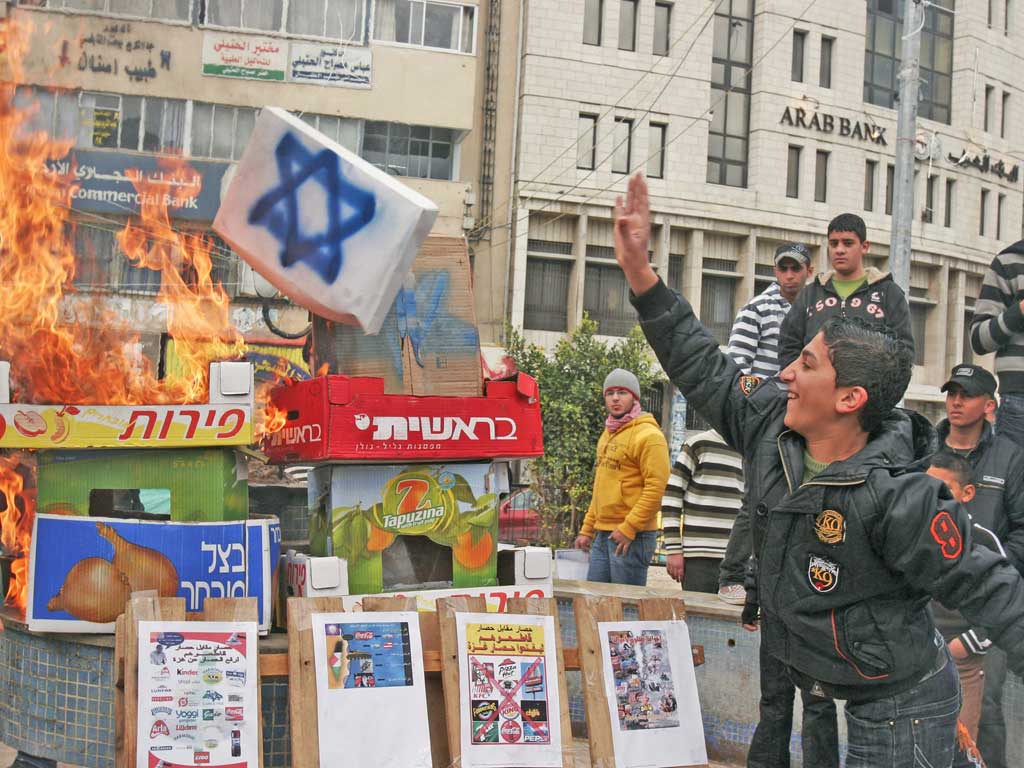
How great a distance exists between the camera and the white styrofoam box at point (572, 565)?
7.77 meters

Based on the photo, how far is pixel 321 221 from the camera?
15.9 feet

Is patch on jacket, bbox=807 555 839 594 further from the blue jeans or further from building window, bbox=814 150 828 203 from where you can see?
building window, bbox=814 150 828 203

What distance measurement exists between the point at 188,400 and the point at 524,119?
81.9ft

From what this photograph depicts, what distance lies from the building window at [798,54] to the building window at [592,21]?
633cm

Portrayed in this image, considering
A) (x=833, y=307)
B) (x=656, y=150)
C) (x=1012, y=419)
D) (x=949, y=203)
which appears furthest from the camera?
(x=949, y=203)

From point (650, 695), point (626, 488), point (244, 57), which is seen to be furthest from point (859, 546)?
point (244, 57)

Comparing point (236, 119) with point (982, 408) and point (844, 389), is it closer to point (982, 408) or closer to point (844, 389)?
point (982, 408)

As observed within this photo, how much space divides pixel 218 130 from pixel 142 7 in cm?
309

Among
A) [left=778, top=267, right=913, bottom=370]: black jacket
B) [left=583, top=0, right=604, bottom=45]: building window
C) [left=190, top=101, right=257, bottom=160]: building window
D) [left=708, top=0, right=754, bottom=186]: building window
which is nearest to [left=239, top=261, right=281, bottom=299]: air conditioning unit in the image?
[left=190, top=101, right=257, bottom=160]: building window

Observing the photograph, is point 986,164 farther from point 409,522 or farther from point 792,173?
point 409,522

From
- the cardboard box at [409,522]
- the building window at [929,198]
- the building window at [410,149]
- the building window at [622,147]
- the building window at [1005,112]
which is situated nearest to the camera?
the cardboard box at [409,522]

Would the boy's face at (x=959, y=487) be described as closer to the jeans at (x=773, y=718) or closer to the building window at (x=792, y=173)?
the jeans at (x=773, y=718)

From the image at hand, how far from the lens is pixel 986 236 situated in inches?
1464

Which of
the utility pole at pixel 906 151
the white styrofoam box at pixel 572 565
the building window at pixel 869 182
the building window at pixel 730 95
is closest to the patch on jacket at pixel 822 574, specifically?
the white styrofoam box at pixel 572 565
